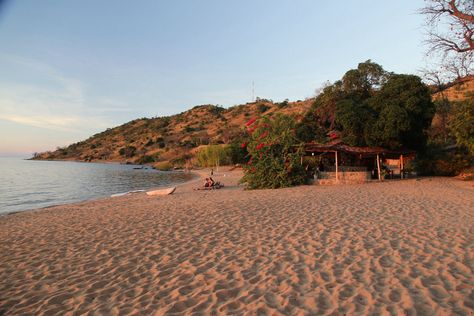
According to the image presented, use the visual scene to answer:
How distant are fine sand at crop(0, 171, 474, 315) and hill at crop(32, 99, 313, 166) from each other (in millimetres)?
50699

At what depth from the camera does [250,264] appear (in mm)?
5312

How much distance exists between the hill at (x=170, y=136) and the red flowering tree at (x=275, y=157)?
40797 mm

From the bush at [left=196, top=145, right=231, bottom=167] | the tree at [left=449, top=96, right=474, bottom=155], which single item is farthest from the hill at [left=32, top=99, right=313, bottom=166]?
the tree at [left=449, top=96, right=474, bottom=155]

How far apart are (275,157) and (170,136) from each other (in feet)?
229

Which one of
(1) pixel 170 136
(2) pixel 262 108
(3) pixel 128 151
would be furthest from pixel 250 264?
→ (1) pixel 170 136

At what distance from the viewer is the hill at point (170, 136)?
68312 millimetres

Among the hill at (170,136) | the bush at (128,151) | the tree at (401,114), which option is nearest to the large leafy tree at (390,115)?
the tree at (401,114)

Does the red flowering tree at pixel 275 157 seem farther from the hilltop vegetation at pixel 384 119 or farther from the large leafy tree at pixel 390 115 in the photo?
the large leafy tree at pixel 390 115

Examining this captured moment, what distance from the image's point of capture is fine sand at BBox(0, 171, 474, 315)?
3.96 metres

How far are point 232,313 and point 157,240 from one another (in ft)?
12.6

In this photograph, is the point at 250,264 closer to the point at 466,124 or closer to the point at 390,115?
the point at 466,124

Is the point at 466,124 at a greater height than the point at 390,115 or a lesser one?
lesser

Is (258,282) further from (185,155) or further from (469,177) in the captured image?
(185,155)

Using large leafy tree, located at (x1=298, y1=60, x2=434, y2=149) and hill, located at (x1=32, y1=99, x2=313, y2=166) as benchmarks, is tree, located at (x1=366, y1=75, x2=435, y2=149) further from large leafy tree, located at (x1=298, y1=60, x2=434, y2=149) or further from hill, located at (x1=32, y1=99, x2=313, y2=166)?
hill, located at (x1=32, y1=99, x2=313, y2=166)
